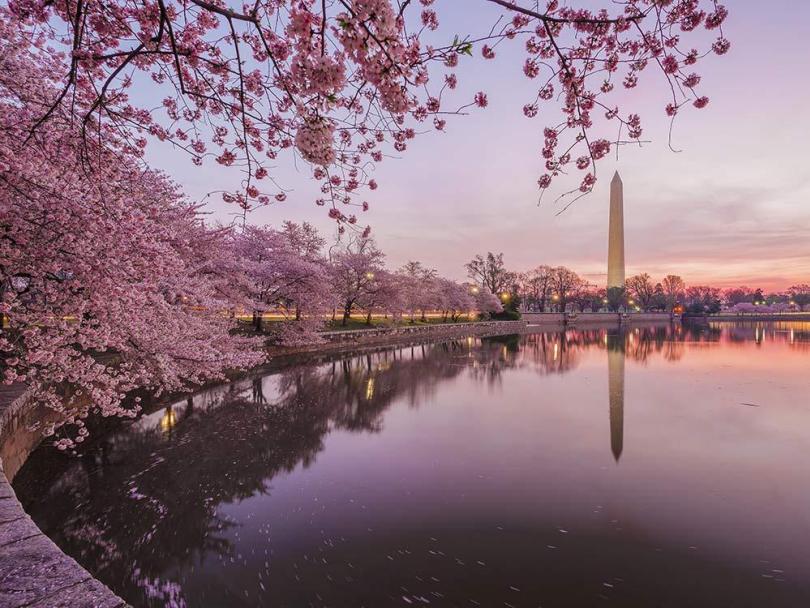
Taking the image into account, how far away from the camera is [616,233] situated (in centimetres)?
7594

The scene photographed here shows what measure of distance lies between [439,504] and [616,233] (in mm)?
81856

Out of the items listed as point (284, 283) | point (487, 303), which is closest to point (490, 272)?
point (487, 303)

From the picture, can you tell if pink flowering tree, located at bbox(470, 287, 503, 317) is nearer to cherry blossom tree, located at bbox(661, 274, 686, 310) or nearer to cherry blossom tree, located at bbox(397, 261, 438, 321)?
cherry blossom tree, located at bbox(397, 261, 438, 321)

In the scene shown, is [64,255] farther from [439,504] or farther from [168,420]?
[439,504]

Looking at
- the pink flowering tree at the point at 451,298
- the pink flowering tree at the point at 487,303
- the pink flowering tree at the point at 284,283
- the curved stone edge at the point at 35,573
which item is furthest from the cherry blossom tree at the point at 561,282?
the curved stone edge at the point at 35,573

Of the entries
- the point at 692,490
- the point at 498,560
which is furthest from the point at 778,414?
the point at 498,560

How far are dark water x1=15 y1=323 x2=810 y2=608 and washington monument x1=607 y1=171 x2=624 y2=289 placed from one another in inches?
2778

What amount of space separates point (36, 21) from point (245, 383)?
1390cm

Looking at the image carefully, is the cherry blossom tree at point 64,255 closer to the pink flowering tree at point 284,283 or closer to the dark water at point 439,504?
the dark water at point 439,504

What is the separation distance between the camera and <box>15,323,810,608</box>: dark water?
4781mm

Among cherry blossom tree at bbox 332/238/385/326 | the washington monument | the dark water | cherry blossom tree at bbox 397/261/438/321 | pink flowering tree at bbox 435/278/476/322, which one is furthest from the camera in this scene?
the washington monument

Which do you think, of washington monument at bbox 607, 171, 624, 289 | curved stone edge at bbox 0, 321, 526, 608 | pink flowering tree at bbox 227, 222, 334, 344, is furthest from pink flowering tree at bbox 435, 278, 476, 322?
curved stone edge at bbox 0, 321, 526, 608

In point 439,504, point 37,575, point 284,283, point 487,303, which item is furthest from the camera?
point 487,303

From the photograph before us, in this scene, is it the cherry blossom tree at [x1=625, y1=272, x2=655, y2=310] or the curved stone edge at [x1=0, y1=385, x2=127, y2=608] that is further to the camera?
the cherry blossom tree at [x1=625, y1=272, x2=655, y2=310]
